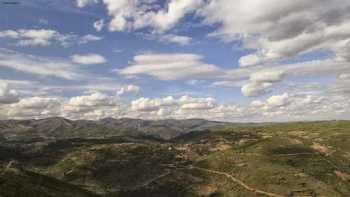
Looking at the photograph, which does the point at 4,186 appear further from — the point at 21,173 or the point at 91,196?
the point at 91,196

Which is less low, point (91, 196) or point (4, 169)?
point (4, 169)

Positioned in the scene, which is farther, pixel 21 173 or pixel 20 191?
pixel 21 173

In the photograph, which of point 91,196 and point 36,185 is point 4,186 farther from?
point 91,196

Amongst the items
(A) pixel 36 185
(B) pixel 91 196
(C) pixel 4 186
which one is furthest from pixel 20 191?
(B) pixel 91 196

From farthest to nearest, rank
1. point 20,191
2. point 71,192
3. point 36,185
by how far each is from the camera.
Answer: point 71,192 → point 36,185 → point 20,191

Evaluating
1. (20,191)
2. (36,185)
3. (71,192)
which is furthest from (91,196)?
(20,191)

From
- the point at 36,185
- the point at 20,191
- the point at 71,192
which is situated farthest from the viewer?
the point at 71,192

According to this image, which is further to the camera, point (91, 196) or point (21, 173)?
point (91, 196)

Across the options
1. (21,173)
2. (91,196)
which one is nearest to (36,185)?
(21,173)
